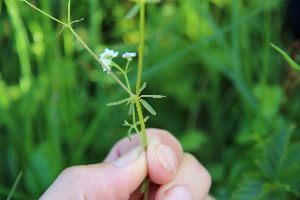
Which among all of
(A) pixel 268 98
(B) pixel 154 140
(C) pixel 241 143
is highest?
(B) pixel 154 140

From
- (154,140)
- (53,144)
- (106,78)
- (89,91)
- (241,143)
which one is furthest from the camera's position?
Answer: (89,91)

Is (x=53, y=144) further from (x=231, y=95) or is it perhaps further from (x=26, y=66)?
(x=231, y=95)

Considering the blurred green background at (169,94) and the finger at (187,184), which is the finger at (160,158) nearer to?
the finger at (187,184)

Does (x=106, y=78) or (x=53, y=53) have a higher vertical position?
(x=53, y=53)

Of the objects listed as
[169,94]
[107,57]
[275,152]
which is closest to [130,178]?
[107,57]

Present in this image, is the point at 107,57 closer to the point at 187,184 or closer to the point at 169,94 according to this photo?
the point at 187,184

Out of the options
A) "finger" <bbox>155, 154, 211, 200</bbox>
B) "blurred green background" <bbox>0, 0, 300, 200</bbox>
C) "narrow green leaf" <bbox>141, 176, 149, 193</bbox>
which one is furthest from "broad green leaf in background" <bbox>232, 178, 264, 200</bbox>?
"narrow green leaf" <bbox>141, 176, 149, 193</bbox>

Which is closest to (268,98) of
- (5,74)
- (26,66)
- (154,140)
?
(154,140)
